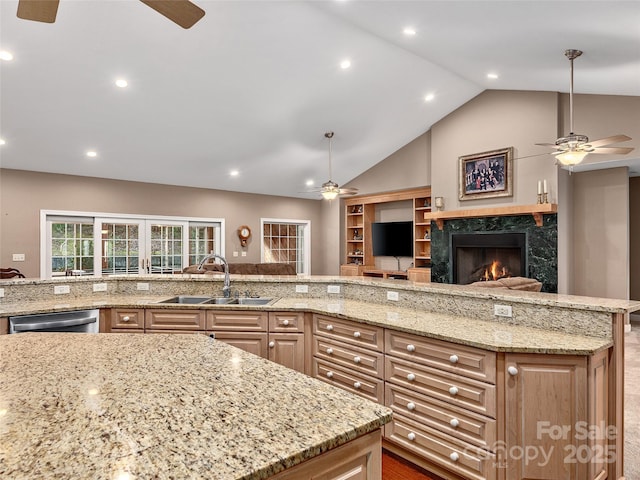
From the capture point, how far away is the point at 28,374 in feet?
4.06

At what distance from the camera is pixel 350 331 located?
2545 mm

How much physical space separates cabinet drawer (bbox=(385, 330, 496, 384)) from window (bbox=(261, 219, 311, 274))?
21.8 feet

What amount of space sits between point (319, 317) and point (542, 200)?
4422mm

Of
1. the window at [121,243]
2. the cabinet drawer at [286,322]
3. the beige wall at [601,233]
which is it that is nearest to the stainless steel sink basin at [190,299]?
the cabinet drawer at [286,322]

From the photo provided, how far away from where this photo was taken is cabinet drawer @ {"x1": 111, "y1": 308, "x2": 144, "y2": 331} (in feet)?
9.92

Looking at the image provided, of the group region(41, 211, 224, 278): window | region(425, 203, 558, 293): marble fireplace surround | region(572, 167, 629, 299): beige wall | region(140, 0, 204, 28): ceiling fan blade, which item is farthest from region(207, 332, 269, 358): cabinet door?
region(572, 167, 629, 299): beige wall

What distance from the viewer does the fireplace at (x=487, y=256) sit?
5.94 metres

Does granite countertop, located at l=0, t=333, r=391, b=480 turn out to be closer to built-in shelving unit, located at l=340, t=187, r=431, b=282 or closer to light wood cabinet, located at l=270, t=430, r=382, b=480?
light wood cabinet, located at l=270, t=430, r=382, b=480

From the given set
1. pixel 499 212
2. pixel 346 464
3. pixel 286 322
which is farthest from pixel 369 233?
pixel 346 464

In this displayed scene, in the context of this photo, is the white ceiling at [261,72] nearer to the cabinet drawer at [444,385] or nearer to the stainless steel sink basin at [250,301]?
the stainless steel sink basin at [250,301]

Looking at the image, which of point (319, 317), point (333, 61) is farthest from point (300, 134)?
point (319, 317)

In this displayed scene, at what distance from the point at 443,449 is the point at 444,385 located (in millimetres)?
355

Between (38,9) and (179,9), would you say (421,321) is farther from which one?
(38,9)

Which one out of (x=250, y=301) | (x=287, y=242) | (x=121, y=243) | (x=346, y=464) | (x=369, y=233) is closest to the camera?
(x=346, y=464)
